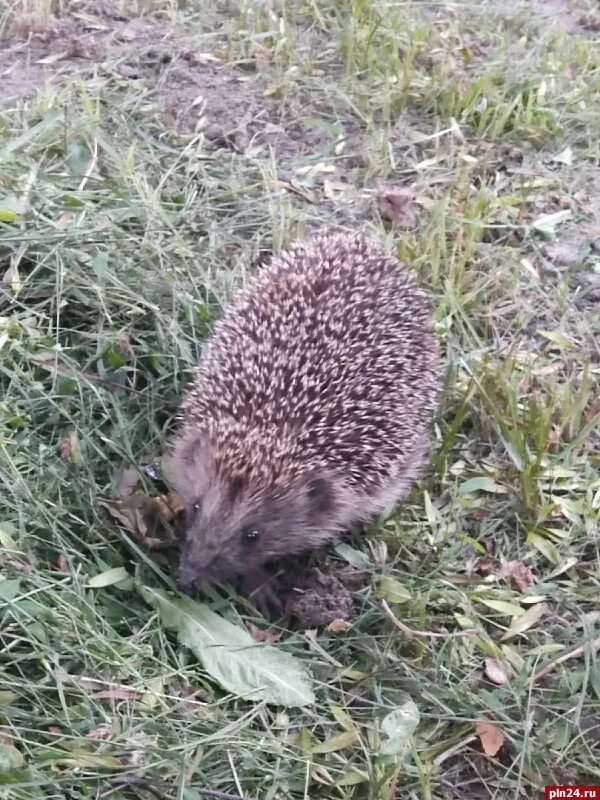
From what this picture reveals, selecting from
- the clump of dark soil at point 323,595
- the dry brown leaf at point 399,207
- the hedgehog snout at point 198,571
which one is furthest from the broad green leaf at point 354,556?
the dry brown leaf at point 399,207

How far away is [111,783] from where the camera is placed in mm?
2533

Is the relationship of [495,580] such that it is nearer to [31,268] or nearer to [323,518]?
[323,518]

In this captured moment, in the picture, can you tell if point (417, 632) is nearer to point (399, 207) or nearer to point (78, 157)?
point (399, 207)

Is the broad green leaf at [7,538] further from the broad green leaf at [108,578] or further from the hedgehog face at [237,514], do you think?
→ the hedgehog face at [237,514]

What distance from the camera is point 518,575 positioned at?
3.54 m

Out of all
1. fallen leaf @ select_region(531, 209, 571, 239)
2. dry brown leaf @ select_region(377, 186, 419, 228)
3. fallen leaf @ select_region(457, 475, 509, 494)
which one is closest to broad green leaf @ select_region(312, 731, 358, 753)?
A: fallen leaf @ select_region(457, 475, 509, 494)

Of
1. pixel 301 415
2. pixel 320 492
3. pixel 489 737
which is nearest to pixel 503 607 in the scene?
pixel 489 737

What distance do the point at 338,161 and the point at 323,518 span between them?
257cm

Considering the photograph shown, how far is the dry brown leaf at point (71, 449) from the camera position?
3338mm

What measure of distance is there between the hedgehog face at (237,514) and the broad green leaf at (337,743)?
27.4 inches

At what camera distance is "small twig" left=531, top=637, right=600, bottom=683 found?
319 centimetres

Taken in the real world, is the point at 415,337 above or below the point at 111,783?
above

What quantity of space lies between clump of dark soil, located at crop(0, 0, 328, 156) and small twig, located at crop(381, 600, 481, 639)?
9.81 ft

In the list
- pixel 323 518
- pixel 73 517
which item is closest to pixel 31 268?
pixel 73 517
